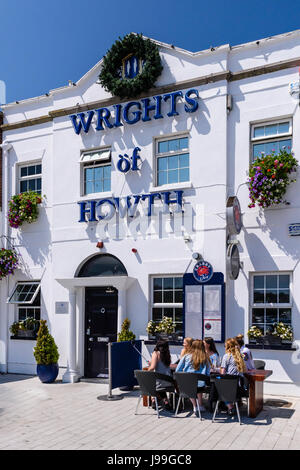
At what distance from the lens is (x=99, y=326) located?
42.5ft

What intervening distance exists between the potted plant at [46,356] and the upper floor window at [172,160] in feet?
15.7

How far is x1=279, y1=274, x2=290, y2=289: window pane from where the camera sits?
1091 centimetres

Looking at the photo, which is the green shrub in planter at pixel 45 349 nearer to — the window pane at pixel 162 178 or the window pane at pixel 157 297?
the window pane at pixel 157 297

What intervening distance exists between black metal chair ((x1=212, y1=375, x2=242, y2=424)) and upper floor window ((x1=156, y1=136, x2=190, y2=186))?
534 centimetres

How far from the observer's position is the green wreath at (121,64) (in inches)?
495

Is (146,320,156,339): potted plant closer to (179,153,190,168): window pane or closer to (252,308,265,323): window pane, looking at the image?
(252,308,265,323): window pane

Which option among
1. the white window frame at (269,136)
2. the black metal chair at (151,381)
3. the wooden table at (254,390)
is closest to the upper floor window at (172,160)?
the white window frame at (269,136)

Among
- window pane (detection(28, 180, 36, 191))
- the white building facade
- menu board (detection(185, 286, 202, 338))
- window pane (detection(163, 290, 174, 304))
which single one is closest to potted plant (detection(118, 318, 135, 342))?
the white building facade

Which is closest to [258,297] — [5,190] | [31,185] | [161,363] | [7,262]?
[161,363]

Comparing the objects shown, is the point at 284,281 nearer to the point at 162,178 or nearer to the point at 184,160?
the point at 184,160

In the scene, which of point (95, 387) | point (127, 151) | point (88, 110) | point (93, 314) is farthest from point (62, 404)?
point (88, 110)

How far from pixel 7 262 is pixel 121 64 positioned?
628 cm

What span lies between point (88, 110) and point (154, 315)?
585 centimetres
